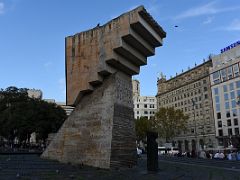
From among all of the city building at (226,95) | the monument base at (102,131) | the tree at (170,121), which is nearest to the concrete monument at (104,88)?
the monument base at (102,131)

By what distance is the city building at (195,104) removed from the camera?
9412 cm

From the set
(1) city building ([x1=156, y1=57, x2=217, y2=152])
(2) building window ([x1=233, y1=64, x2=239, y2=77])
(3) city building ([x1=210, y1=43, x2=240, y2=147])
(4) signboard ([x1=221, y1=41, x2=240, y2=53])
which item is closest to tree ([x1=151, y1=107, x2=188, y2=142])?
(1) city building ([x1=156, y1=57, x2=217, y2=152])

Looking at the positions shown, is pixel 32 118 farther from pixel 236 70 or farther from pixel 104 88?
pixel 236 70

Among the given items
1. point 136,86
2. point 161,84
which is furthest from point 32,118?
point 136,86

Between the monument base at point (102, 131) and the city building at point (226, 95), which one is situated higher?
the city building at point (226, 95)

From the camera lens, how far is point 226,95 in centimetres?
8775

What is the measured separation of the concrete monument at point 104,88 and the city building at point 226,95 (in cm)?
6640

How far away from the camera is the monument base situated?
19.8 metres

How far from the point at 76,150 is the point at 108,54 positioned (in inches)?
290

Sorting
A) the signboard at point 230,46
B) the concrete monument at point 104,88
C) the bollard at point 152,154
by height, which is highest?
the signboard at point 230,46

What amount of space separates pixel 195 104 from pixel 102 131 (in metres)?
81.5

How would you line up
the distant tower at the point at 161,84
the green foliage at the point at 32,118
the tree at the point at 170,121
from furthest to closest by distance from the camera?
the distant tower at the point at 161,84, the tree at the point at 170,121, the green foliage at the point at 32,118

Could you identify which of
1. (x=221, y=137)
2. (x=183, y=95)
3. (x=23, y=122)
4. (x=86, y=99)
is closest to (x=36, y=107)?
(x=23, y=122)

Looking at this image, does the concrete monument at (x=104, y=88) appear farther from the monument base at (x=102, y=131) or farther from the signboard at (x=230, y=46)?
the signboard at (x=230, y=46)
